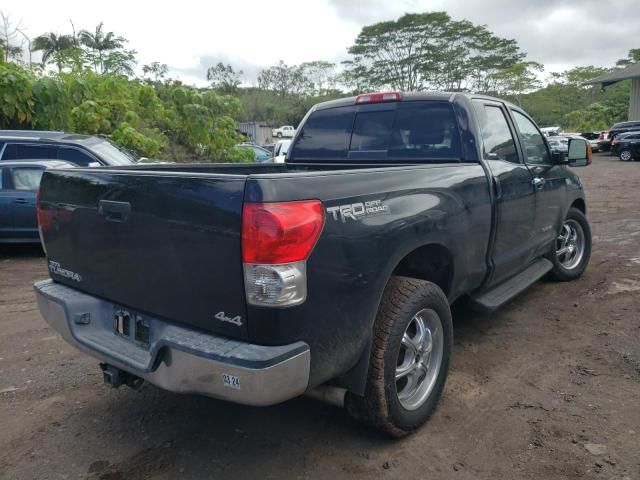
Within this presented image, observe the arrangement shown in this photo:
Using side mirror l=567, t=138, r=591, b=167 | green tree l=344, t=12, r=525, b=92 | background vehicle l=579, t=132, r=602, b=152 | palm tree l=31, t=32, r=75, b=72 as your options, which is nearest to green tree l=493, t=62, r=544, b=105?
green tree l=344, t=12, r=525, b=92

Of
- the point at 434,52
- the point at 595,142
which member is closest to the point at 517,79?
→ the point at 434,52

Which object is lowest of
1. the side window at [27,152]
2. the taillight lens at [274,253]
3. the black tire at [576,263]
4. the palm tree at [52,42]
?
the black tire at [576,263]

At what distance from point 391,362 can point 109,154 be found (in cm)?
744

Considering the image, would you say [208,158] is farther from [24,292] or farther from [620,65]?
[620,65]

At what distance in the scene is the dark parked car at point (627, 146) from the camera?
82.4ft

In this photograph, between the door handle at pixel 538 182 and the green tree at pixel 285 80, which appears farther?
the green tree at pixel 285 80

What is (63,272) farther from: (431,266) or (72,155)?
(72,155)

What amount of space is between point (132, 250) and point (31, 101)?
1057 cm

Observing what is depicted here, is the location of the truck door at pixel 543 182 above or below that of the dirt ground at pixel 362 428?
above

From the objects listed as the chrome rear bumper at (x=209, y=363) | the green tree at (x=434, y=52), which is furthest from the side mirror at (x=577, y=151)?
the green tree at (x=434, y=52)

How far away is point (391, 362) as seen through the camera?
2762mm

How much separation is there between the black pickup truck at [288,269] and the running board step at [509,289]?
0.08 ft

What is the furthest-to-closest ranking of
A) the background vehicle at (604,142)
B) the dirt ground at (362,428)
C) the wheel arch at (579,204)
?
the background vehicle at (604,142) → the wheel arch at (579,204) → the dirt ground at (362,428)

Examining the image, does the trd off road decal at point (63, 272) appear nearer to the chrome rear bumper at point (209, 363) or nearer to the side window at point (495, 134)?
the chrome rear bumper at point (209, 363)
